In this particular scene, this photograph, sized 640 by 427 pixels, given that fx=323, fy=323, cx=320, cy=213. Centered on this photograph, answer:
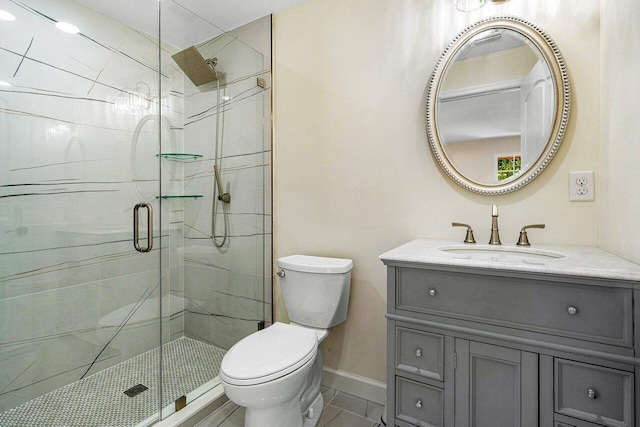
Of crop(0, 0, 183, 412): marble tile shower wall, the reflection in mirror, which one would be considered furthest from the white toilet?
the reflection in mirror

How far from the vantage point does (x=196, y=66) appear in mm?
2002

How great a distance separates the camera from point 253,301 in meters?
2.18

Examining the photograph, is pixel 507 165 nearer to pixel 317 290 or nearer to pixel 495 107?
pixel 495 107

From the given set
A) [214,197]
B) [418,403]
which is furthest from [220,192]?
[418,403]

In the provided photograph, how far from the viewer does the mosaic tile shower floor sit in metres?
1.57

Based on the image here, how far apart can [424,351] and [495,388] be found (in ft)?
0.83

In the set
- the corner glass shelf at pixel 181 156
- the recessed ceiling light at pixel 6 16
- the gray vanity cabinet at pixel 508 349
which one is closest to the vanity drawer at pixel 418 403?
the gray vanity cabinet at pixel 508 349

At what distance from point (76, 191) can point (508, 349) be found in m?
2.28

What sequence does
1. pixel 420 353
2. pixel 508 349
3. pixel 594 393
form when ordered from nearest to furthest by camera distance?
pixel 594 393 → pixel 508 349 → pixel 420 353

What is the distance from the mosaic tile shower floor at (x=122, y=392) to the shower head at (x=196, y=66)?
1606 mm

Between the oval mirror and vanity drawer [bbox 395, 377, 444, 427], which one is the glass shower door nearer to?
vanity drawer [bbox 395, 377, 444, 427]

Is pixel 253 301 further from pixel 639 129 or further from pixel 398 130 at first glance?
pixel 639 129

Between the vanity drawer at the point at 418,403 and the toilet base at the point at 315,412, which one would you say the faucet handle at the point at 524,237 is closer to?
the vanity drawer at the point at 418,403

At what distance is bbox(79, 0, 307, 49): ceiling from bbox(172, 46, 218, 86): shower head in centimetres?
5
